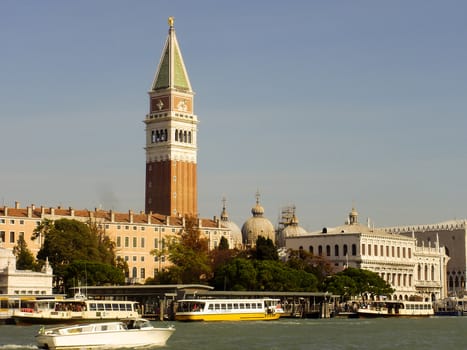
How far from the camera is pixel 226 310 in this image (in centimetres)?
8312

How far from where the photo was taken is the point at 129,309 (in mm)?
78938

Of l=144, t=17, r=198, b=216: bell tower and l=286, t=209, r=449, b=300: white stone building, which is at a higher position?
l=144, t=17, r=198, b=216: bell tower

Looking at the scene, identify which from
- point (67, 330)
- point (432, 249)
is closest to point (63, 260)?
point (67, 330)

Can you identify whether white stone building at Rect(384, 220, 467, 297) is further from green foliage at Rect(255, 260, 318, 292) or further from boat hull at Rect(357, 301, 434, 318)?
green foliage at Rect(255, 260, 318, 292)

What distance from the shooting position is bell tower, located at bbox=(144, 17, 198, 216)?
13475 centimetres

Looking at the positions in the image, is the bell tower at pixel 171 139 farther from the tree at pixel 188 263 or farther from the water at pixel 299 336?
the water at pixel 299 336

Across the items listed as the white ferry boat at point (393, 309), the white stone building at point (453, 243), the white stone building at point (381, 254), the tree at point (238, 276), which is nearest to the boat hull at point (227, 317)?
the tree at point (238, 276)

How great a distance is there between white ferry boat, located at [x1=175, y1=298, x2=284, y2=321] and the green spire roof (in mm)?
54966

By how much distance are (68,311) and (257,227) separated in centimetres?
7114

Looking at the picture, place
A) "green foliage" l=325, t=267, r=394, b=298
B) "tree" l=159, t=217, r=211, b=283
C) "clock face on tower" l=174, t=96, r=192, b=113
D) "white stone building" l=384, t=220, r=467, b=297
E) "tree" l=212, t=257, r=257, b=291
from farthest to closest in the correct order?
"white stone building" l=384, t=220, r=467, b=297, "clock face on tower" l=174, t=96, r=192, b=113, "tree" l=159, t=217, r=211, b=283, "green foliage" l=325, t=267, r=394, b=298, "tree" l=212, t=257, r=257, b=291

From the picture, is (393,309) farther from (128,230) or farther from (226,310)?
(128,230)

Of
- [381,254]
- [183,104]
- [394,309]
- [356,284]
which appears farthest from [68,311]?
[183,104]

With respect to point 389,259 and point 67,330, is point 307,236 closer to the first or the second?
point 389,259

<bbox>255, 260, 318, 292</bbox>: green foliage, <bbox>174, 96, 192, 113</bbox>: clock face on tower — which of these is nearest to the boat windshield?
<bbox>255, 260, 318, 292</bbox>: green foliage
